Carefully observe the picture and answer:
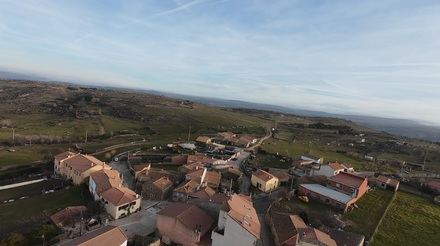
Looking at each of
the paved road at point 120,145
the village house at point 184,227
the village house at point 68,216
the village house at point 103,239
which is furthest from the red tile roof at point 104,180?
the paved road at point 120,145

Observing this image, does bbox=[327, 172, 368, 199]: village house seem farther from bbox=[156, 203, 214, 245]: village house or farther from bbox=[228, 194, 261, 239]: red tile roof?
bbox=[156, 203, 214, 245]: village house

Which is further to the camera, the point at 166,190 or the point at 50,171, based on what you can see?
the point at 50,171

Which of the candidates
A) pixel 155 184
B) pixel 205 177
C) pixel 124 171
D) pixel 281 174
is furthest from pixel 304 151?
pixel 155 184

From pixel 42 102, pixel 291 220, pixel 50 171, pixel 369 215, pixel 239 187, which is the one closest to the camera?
pixel 291 220

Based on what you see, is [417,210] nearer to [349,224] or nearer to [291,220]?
[349,224]

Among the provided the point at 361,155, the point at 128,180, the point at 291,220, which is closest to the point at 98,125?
the point at 128,180

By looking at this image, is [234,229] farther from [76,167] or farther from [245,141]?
[245,141]

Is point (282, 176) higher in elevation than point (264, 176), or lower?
lower
